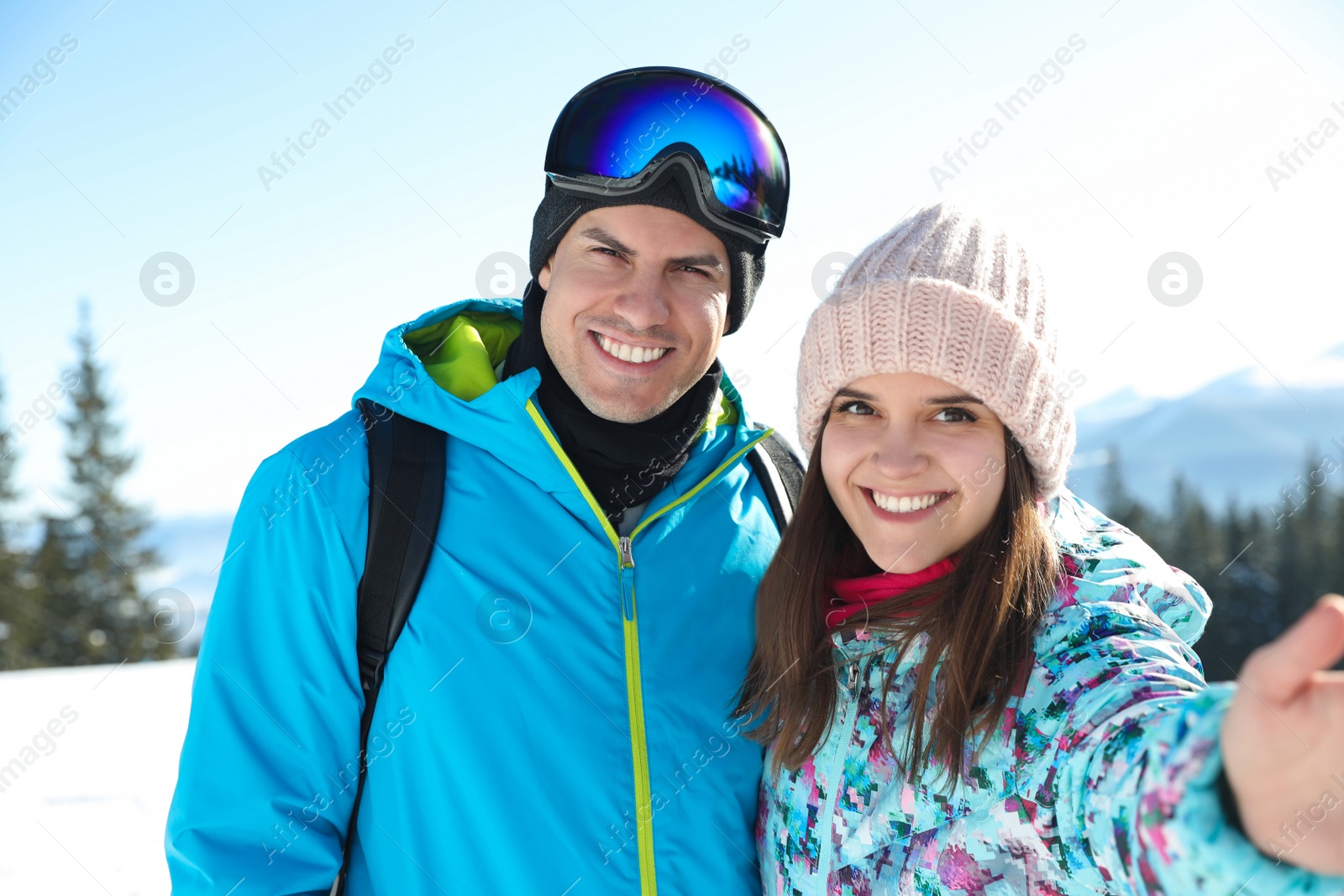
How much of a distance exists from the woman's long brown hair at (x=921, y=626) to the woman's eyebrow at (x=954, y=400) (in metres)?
0.13

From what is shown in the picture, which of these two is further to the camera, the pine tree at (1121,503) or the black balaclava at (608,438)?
the pine tree at (1121,503)

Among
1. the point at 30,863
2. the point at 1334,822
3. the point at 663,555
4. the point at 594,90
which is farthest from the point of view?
the point at 30,863

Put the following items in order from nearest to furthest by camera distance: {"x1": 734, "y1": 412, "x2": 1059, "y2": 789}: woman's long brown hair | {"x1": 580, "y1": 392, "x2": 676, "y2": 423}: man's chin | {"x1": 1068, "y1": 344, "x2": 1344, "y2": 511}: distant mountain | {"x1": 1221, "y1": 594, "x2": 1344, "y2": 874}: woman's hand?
{"x1": 1221, "y1": 594, "x2": 1344, "y2": 874}: woman's hand
{"x1": 734, "y1": 412, "x2": 1059, "y2": 789}: woman's long brown hair
{"x1": 580, "y1": 392, "x2": 676, "y2": 423}: man's chin
{"x1": 1068, "y1": 344, "x2": 1344, "y2": 511}: distant mountain

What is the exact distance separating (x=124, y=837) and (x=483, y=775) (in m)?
5.17

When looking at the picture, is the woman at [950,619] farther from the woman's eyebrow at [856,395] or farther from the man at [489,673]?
the man at [489,673]

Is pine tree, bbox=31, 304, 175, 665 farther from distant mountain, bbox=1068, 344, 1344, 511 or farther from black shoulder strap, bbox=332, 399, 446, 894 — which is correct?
distant mountain, bbox=1068, 344, 1344, 511

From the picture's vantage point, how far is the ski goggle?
2650 millimetres

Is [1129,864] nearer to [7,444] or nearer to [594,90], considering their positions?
[594,90]

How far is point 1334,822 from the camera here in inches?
44.6

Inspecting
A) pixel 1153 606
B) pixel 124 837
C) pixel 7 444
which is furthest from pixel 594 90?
pixel 7 444

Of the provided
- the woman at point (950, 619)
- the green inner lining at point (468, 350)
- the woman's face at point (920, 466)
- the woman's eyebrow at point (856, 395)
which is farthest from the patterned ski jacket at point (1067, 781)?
the green inner lining at point (468, 350)

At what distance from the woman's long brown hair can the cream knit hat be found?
0.10 metres

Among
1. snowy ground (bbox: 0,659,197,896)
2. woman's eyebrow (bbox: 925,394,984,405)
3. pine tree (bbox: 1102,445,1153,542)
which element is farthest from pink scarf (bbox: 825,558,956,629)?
pine tree (bbox: 1102,445,1153,542)

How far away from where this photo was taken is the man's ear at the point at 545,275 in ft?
9.18
